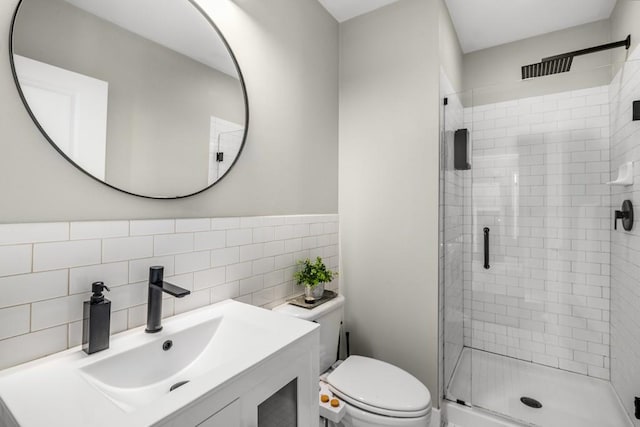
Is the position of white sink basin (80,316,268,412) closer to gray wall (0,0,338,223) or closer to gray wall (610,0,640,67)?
gray wall (0,0,338,223)

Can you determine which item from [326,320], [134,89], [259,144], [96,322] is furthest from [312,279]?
[134,89]

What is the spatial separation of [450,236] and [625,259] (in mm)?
928

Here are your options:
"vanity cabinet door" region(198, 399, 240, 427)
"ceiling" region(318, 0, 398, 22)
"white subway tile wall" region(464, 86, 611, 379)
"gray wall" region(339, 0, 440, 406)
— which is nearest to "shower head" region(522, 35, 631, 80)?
"white subway tile wall" region(464, 86, 611, 379)

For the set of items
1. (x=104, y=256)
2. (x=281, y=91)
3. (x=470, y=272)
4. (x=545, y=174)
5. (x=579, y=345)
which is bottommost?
(x=579, y=345)

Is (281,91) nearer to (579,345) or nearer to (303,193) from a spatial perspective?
(303,193)

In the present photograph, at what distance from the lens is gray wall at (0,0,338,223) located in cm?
80

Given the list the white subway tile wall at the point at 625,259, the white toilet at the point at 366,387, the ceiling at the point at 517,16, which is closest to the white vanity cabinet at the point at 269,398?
the white toilet at the point at 366,387

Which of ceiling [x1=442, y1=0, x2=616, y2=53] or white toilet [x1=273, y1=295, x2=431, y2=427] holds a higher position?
ceiling [x1=442, y1=0, x2=616, y2=53]

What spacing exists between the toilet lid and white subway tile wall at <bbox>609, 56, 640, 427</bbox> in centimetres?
120

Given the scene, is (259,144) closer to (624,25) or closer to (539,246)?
(539,246)

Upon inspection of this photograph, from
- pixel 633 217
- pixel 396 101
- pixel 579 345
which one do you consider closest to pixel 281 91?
pixel 396 101

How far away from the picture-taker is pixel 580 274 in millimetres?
1974

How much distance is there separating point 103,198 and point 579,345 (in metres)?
2.75

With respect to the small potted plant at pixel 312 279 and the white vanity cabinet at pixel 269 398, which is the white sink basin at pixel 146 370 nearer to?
the white vanity cabinet at pixel 269 398
